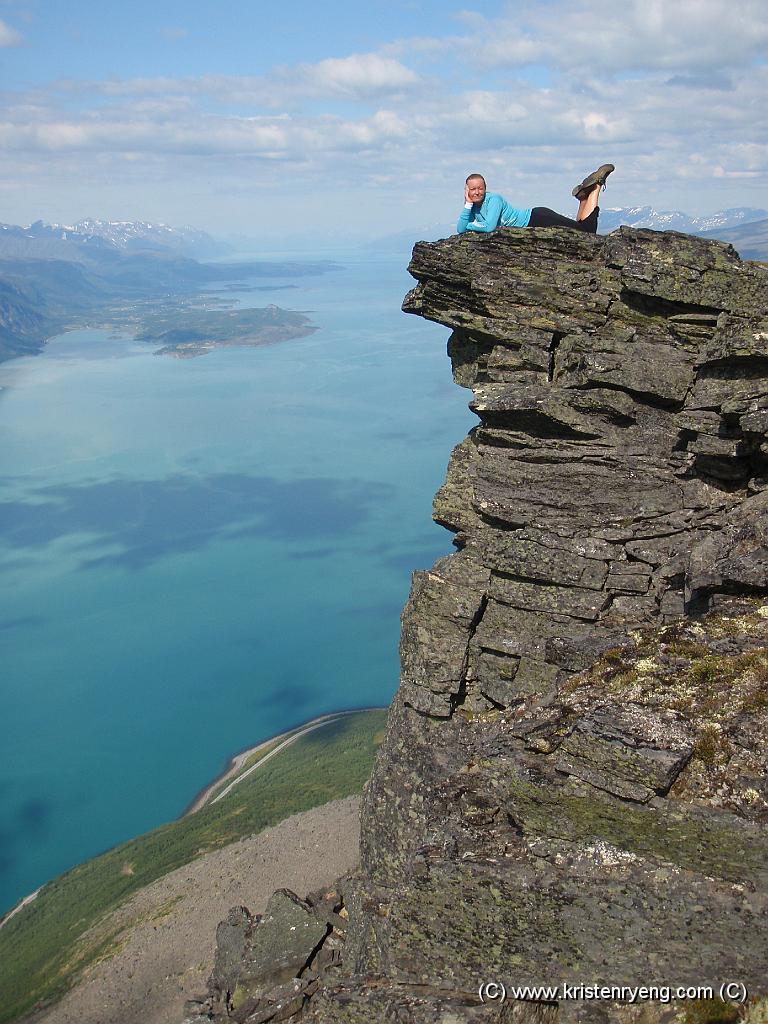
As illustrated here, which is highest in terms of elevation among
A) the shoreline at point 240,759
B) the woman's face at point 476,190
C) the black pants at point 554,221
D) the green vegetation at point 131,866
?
the woman's face at point 476,190

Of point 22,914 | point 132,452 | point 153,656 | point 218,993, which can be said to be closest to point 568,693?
point 218,993

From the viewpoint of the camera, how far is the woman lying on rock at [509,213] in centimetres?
1706

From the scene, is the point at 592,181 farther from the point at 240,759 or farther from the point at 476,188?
the point at 240,759

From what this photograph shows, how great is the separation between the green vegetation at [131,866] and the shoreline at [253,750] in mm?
5635

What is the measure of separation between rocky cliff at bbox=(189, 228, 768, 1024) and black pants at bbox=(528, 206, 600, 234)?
729 mm

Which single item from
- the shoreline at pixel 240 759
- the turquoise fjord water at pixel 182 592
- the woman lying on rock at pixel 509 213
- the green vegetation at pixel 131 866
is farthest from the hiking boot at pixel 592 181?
the turquoise fjord water at pixel 182 592

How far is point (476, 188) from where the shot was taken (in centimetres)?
1714

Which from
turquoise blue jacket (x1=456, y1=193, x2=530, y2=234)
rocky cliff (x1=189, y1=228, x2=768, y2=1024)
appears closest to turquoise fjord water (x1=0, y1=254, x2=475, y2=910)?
rocky cliff (x1=189, y1=228, x2=768, y2=1024)

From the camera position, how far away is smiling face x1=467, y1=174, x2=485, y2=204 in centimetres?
1703

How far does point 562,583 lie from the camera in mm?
16000

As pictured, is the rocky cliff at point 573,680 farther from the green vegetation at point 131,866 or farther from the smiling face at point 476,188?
the green vegetation at point 131,866

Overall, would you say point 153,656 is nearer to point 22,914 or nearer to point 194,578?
point 194,578

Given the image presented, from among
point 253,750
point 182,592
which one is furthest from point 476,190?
point 182,592

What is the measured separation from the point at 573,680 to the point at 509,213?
36.9 feet
